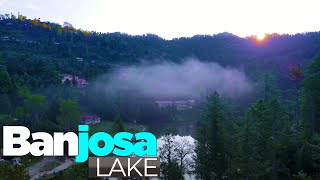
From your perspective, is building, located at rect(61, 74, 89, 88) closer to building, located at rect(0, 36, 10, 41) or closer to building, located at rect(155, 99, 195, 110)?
building, located at rect(155, 99, 195, 110)

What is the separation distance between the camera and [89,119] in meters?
73.3

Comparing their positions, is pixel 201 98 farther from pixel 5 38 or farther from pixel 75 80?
pixel 5 38

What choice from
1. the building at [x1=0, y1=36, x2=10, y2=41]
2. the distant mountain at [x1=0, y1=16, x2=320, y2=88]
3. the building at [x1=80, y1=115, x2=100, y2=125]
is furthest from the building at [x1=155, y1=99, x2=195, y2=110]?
the building at [x1=0, y1=36, x2=10, y2=41]

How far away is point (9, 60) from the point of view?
91188 mm

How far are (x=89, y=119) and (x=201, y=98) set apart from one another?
1256 inches

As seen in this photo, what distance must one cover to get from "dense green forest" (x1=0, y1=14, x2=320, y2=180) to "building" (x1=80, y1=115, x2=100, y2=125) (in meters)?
2.03

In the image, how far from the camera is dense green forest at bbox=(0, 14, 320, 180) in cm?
2712

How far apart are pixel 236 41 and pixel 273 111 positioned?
133 metres

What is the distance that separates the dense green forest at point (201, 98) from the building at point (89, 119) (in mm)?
2029

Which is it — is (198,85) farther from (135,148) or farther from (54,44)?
(135,148)

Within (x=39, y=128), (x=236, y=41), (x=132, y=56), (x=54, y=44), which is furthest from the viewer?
(x=236, y=41)

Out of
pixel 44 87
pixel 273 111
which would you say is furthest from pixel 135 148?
pixel 44 87

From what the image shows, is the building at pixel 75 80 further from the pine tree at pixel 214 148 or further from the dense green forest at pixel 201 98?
the pine tree at pixel 214 148

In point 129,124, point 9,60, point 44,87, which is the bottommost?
point 129,124
